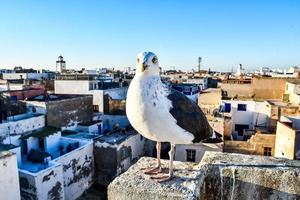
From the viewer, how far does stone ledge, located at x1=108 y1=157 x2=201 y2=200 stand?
98.1 inches

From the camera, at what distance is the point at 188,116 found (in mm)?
3346

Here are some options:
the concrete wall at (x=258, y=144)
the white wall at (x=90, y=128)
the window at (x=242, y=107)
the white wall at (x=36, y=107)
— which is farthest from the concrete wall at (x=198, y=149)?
the white wall at (x=36, y=107)

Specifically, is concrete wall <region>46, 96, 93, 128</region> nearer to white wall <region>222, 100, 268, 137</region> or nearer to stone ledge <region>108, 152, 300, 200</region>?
white wall <region>222, 100, 268, 137</region>

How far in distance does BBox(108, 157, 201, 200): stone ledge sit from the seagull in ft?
0.37

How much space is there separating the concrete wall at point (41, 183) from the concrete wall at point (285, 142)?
404 inches

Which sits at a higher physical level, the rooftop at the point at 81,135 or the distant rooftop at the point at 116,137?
the distant rooftop at the point at 116,137

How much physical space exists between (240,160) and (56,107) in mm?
16781

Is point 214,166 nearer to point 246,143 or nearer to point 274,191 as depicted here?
point 274,191

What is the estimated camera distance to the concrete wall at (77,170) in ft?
49.2

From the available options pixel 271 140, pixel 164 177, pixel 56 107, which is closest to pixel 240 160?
pixel 164 177

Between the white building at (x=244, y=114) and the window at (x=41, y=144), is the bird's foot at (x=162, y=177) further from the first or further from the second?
the white building at (x=244, y=114)

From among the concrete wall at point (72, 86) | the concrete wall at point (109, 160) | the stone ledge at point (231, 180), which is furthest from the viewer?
the concrete wall at point (72, 86)

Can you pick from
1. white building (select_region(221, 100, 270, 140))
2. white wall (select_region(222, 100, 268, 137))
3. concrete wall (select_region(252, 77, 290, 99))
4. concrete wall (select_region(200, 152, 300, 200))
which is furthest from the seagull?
concrete wall (select_region(252, 77, 290, 99))

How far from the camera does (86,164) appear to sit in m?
→ 16.5
